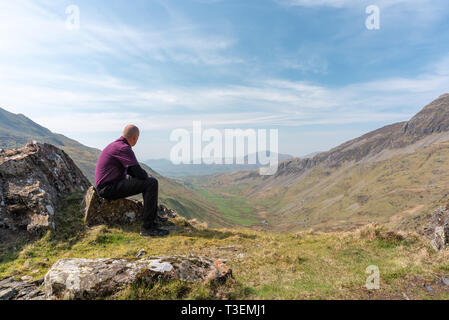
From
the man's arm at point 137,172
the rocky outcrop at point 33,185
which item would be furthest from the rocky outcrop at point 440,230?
the rocky outcrop at point 33,185

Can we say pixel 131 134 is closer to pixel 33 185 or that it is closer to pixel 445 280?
pixel 33 185

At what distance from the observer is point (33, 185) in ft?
42.8

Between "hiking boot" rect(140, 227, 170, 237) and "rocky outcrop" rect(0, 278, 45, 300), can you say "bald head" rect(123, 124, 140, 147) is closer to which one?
"hiking boot" rect(140, 227, 170, 237)

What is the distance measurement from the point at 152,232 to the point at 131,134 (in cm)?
567

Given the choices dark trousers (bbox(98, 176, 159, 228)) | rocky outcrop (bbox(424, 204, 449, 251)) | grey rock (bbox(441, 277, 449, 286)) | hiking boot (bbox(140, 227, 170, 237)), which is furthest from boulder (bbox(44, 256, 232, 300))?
rocky outcrop (bbox(424, 204, 449, 251))

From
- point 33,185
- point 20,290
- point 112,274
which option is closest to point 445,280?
point 112,274

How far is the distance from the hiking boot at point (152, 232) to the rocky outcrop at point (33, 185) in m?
4.39

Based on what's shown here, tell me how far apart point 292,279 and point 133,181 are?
8677 millimetres

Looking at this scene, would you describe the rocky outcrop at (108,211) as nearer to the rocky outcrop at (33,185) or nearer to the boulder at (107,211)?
the boulder at (107,211)

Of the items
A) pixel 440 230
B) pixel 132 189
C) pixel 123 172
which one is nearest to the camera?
pixel 440 230

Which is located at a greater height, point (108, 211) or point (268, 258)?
point (108, 211)

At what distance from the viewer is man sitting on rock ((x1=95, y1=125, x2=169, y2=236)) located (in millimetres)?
11273

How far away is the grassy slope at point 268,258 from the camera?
6.80m
